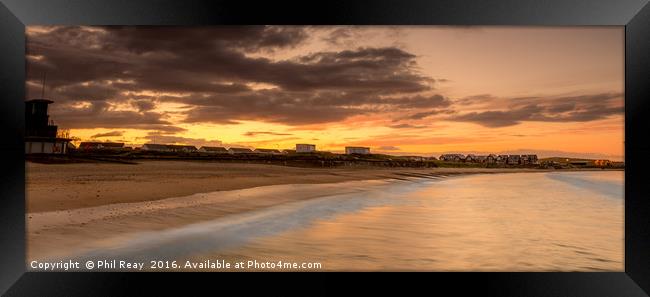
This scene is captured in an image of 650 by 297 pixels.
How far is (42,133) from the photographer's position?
40.9 ft

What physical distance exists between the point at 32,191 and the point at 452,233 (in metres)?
9.30

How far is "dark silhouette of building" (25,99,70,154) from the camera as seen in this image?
9.57 meters

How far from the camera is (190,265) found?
5.92 metres

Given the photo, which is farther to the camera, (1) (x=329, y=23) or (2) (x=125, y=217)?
(2) (x=125, y=217)

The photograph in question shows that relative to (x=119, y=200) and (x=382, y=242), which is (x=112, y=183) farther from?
(x=382, y=242)

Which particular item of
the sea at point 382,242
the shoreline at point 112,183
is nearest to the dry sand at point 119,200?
the shoreline at point 112,183

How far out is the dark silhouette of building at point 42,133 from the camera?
9.57 m

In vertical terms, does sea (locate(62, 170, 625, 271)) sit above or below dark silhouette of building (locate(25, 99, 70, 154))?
below

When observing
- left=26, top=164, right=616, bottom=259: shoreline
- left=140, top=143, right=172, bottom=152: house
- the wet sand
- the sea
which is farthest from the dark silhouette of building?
the sea

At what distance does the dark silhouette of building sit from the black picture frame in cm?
318

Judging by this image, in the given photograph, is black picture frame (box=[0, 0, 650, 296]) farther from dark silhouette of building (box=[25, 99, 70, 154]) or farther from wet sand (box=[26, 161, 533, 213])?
dark silhouette of building (box=[25, 99, 70, 154])

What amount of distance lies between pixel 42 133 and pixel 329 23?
10.2m

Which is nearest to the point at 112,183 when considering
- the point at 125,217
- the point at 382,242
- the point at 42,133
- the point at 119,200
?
the point at 42,133

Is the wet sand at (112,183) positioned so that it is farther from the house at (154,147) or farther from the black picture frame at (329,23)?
the black picture frame at (329,23)
